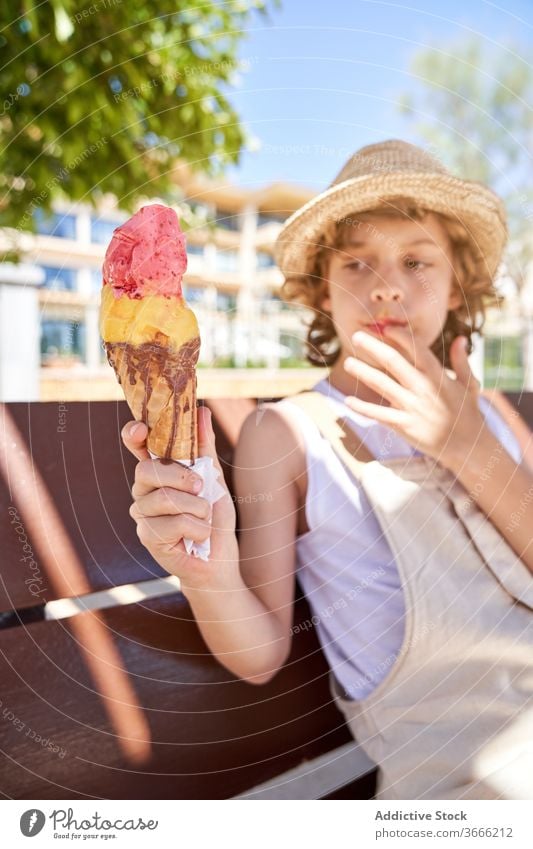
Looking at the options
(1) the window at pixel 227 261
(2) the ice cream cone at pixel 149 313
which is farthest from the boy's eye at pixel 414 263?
(2) the ice cream cone at pixel 149 313

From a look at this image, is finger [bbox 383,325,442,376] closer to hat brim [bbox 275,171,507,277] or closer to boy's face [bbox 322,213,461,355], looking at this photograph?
boy's face [bbox 322,213,461,355]

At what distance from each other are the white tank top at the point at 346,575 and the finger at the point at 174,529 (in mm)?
171

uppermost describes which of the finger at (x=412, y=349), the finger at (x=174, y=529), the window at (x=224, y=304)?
the window at (x=224, y=304)

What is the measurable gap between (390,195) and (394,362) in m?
0.18

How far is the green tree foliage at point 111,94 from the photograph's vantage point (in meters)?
0.98

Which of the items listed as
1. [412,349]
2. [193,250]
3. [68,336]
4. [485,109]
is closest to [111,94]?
[193,250]

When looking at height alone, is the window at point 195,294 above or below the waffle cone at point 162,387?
above

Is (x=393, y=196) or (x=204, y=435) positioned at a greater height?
(x=393, y=196)

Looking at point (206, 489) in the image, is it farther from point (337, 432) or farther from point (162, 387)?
point (337, 432)

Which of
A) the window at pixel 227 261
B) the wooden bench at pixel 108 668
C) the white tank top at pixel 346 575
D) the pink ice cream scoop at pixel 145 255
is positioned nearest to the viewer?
the pink ice cream scoop at pixel 145 255

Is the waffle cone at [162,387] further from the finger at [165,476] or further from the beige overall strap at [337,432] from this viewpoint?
the beige overall strap at [337,432]

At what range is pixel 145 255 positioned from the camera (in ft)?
1.39
